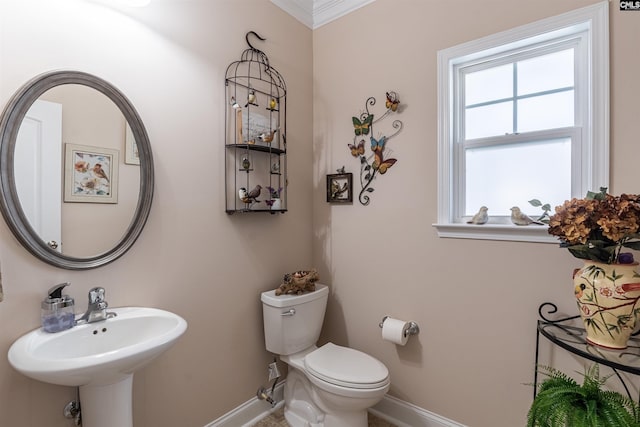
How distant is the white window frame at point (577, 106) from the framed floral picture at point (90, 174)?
1.62m

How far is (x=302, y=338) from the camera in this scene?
1923 millimetres

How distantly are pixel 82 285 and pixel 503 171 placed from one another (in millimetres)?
2064

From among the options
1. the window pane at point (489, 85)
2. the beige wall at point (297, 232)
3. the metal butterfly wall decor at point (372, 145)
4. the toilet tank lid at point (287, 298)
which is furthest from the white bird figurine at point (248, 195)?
the window pane at point (489, 85)

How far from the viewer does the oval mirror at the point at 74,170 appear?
1125mm

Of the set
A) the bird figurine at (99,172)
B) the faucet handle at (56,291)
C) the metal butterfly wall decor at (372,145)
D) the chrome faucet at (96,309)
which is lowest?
the chrome faucet at (96,309)

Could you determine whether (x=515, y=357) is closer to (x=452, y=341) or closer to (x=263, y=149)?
(x=452, y=341)

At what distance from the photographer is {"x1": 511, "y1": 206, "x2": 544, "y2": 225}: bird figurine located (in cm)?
155

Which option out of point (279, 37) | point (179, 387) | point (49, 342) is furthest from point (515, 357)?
point (279, 37)

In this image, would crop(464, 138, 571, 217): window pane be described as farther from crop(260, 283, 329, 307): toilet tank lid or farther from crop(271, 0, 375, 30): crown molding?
crop(271, 0, 375, 30): crown molding

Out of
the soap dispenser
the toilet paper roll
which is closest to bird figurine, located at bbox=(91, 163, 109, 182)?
the soap dispenser

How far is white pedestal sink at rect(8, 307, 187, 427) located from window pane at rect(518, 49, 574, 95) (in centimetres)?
201

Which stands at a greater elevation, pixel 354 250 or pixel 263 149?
pixel 263 149

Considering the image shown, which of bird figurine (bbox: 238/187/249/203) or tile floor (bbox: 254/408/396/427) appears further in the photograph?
tile floor (bbox: 254/408/396/427)

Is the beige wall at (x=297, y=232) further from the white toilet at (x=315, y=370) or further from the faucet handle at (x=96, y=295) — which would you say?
the white toilet at (x=315, y=370)
